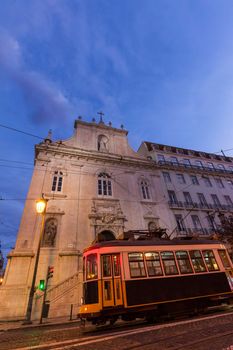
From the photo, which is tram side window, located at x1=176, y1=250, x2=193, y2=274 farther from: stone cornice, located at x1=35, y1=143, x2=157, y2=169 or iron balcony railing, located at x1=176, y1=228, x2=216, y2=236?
stone cornice, located at x1=35, y1=143, x2=157, y2=169

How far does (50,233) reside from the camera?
15.9 meters

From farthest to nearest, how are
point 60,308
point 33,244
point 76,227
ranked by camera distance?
point 76,227, point 33,244, point 60,308

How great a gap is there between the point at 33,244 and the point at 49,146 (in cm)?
1037

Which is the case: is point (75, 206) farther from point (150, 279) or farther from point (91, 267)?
point (150, 279)

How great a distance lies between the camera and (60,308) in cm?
1216

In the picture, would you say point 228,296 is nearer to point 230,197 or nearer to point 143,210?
point 143,210

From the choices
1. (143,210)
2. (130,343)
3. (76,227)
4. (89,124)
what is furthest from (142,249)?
(89,124)

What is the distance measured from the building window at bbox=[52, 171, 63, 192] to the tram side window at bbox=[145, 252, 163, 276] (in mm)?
12910

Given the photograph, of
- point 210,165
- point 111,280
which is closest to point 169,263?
point 111,280

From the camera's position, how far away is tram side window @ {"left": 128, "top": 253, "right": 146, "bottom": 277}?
24.2ft

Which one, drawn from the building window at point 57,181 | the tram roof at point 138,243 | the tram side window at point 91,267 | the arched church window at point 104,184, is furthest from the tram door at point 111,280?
the arched church window at point 104,184

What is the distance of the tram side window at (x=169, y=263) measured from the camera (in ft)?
26.1

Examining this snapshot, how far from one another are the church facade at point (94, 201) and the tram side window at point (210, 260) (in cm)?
724

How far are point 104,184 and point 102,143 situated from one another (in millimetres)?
6348
